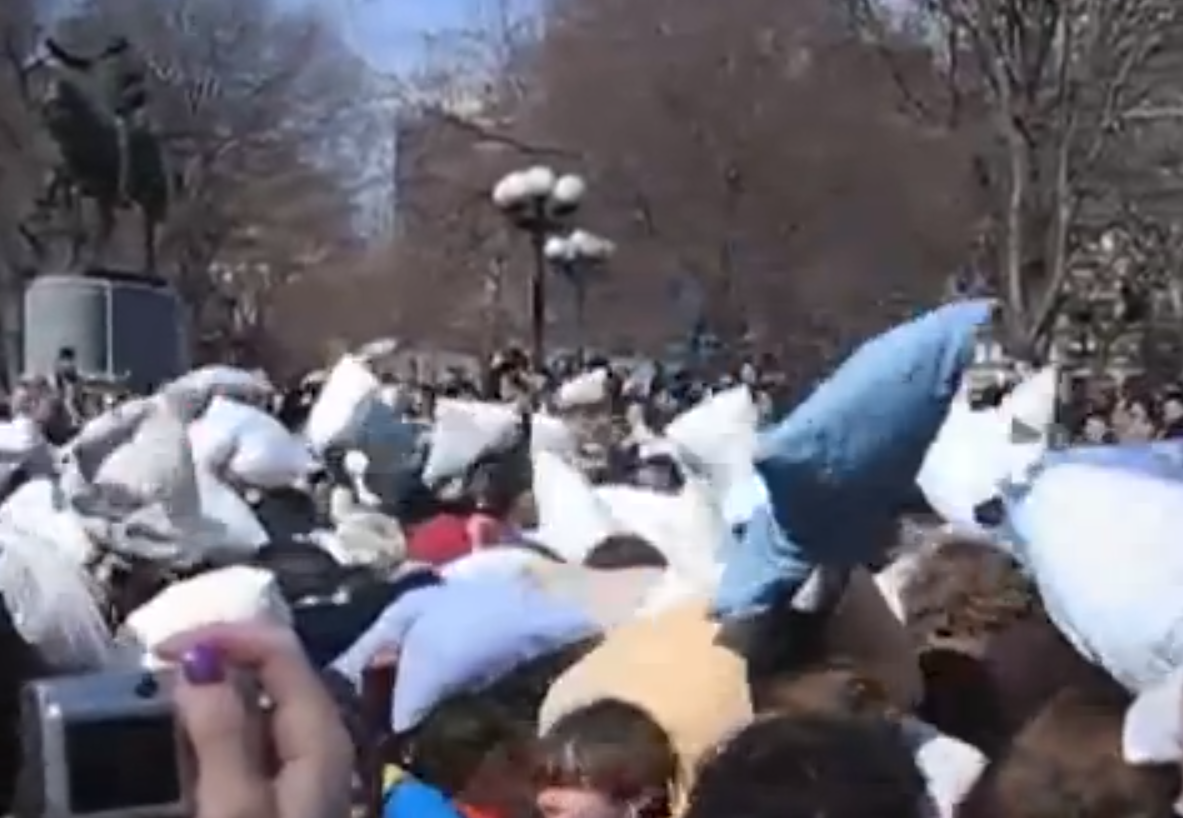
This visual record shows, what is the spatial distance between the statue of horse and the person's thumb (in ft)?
92.4

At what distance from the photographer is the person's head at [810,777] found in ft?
11.0

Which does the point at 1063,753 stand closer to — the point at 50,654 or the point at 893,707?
the point at 893,707

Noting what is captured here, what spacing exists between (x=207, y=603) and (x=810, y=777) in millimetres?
2229

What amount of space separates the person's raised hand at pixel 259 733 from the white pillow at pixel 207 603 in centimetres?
186

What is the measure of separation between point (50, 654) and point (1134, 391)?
2160 cm

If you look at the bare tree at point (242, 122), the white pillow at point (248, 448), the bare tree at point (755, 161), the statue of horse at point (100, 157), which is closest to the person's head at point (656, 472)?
the white pillow at point (248, 448)

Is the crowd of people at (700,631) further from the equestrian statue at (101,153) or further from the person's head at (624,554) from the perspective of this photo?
the equestrian statue at (101,153)

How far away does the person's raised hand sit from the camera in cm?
322

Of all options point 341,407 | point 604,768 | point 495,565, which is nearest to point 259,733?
point 604,768

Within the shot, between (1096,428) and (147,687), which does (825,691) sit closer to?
(147,687)

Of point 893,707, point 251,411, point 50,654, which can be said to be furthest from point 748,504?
point 251,411

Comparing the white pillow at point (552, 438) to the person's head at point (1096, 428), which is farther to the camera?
the person's head at point (1096, 428)

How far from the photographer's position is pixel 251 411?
9328 mm

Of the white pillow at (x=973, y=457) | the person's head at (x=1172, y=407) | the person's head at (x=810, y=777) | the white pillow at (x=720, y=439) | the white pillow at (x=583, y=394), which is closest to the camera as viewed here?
the person's head at (x=810, y=777)
